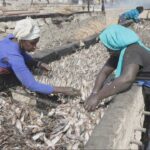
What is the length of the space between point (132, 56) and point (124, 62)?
12cm

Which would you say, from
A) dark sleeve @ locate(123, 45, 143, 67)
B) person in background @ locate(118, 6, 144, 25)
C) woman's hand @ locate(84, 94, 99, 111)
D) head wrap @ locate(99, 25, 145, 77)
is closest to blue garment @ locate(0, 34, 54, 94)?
woman's hand @ locate(84, 94, 99, 111)

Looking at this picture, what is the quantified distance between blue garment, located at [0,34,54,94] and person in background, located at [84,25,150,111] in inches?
27.6

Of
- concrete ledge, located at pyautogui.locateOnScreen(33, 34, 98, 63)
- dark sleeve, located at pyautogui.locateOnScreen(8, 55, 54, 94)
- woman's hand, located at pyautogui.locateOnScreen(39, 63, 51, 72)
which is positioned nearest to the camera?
dark sleeve, located at pyautogui.locateOnScreen(8, 55, 54, 94)

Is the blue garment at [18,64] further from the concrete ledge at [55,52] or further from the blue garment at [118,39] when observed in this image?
the concrete ledge at [55,52]

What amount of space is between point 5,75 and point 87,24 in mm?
11650

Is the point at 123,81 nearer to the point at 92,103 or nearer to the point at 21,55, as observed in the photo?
the point at 92,103

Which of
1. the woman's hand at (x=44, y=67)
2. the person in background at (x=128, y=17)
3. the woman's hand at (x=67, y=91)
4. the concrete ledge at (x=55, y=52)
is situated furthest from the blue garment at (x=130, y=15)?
the woman's hand at (x=67, y=91)

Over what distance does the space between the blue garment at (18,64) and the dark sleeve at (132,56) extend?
1.11 metres

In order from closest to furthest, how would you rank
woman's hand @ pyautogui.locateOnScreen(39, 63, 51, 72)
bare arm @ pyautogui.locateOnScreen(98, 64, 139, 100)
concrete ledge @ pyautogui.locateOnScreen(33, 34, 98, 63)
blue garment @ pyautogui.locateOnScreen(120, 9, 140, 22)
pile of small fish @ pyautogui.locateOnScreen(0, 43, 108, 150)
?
pile of small fish @ pyautogui.locateOnScreen(0, 43, 108, 150)
bare arm @ pyautogui.locateOnScreen(98, 64, 139, 100)
woman's hand @ pyautogui.locateOnScreen(39, 63, 51, 72)
concrete ledge @ pyautogui.locateOnScreen(33, 34, 98, 63)
blue garment @ pyautogui.locateOnScreen(120, 9, 140, 22)

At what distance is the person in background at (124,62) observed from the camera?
494cm

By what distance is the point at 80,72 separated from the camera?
7.70 metres

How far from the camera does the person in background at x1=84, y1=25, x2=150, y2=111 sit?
4938mm

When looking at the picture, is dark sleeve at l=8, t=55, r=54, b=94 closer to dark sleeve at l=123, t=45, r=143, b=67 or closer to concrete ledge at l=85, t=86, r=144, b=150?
concrete ledge at l=85, t=86, r=144, b=150

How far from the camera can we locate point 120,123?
4145 mm
